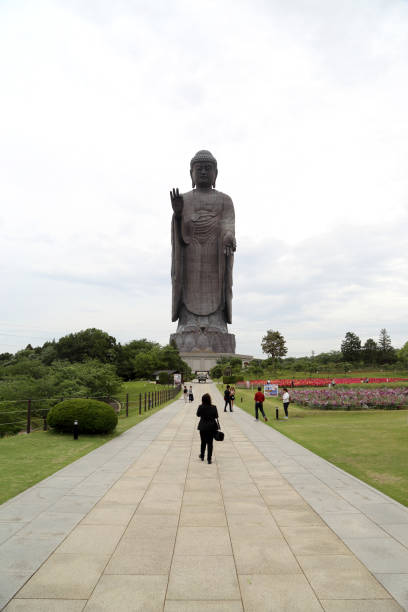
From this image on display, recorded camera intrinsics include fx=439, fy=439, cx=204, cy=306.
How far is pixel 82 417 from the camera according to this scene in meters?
12.4

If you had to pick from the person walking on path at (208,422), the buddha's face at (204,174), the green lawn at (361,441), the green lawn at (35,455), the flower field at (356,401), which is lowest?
the green lawn at (361,441)

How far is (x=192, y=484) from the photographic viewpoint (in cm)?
745

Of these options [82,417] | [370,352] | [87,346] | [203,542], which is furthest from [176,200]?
[370,352]

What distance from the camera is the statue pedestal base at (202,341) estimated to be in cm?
7650

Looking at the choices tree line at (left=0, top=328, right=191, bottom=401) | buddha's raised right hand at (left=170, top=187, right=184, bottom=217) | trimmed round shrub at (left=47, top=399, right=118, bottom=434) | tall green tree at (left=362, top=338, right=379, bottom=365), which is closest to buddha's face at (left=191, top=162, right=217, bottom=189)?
buddha's raised right hand at (left=170, top=187, right=184, bottom=217)

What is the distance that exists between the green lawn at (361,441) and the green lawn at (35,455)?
18.3ft

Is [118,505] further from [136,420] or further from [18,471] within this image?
[136,420]

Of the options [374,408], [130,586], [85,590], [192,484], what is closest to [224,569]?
[130,586]

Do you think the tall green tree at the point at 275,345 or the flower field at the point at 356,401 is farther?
the tall green tree at the point at 275,345

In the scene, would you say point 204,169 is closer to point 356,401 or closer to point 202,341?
point 202,341

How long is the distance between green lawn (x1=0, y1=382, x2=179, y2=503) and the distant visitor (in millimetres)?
57622

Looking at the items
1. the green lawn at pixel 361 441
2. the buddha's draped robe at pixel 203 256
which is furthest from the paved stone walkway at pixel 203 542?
the buddha's draped robe at pixel 203 256

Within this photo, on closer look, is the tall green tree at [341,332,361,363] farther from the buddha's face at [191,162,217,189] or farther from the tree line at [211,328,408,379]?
the buddha's face at [191,162,217,189]

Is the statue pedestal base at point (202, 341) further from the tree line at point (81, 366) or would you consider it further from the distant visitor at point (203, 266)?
the tree line at point (81, 366)
